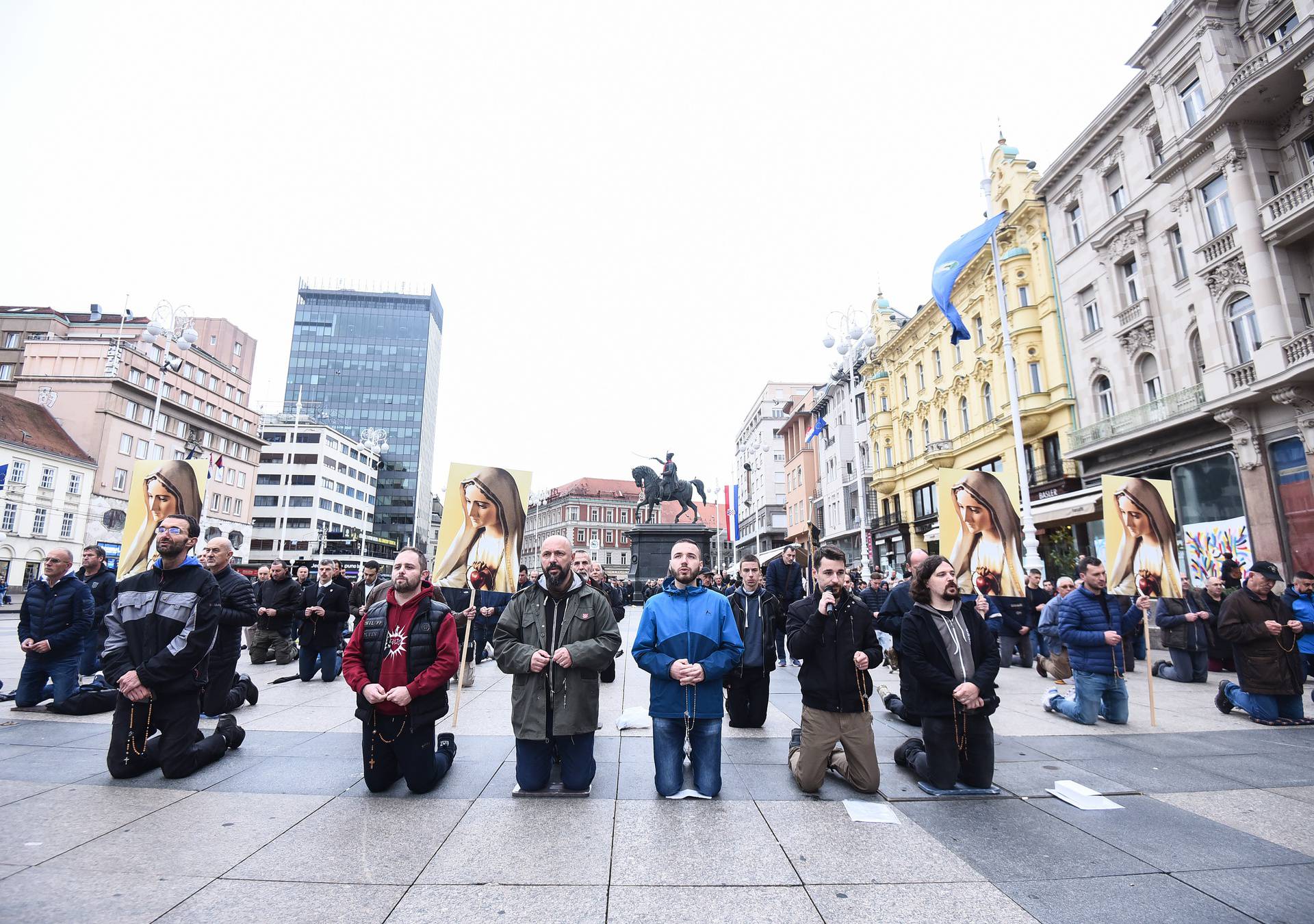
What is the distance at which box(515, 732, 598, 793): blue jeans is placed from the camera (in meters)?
4.84

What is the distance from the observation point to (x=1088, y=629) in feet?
24.3

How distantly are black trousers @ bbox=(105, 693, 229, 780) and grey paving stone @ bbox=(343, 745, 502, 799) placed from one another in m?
1.30

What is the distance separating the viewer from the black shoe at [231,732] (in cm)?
578

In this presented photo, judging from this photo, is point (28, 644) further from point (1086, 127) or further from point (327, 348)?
point (327, 348)

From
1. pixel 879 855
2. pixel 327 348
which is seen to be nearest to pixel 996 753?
pixel 879 855

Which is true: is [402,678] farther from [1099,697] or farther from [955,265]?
[955,265]

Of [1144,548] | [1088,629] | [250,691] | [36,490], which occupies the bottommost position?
[250,691]

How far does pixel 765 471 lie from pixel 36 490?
206ft

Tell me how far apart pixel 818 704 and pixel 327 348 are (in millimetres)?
137613

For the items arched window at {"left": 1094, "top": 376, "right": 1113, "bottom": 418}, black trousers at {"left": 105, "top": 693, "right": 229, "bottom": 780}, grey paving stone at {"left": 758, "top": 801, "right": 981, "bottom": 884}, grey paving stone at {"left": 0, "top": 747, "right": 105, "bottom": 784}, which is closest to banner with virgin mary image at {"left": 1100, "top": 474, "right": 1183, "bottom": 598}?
grey paving stone at {"left": 758, "top": 801, "right": 981, "bottom": 884}

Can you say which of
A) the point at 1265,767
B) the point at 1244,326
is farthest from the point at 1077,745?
the point at 1244,326

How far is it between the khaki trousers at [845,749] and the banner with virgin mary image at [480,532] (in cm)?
565

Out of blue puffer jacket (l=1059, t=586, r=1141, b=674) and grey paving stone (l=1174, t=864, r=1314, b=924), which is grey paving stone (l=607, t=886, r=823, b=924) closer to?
grey paving stone (l=1174, t=864, r=1314, b=924)

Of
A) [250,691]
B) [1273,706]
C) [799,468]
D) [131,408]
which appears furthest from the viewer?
[799,468]
